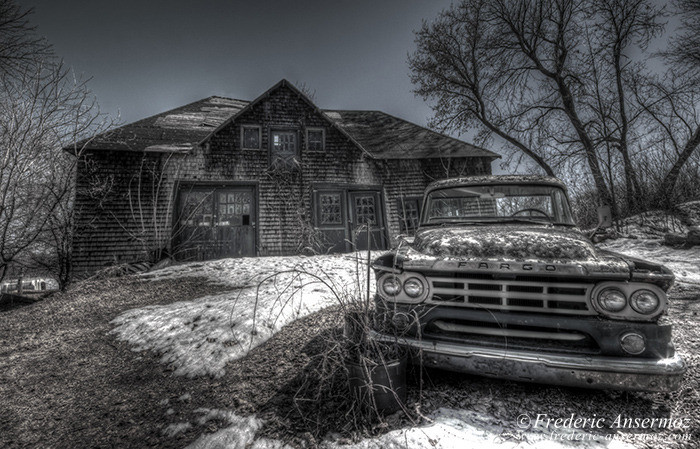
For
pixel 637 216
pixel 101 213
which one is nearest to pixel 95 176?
pixel 101 213

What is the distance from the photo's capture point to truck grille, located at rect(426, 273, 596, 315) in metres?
2.02

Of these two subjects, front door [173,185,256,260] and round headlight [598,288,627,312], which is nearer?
round headlight [598,288,627,312]

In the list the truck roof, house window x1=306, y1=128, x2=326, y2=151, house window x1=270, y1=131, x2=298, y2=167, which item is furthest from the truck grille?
house window x1=306, y1=128, x2=326, y2=151

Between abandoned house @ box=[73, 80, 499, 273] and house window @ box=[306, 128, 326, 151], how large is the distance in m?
0.04

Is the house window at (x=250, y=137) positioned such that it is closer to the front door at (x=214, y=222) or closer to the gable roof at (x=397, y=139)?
the front door at (x=214, y=222)

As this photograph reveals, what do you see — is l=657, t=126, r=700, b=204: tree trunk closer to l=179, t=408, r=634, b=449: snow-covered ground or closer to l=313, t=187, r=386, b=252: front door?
l=313, t=187, r=386, b=252: front door

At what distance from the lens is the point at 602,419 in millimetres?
1956

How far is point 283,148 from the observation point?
11922 millimetres

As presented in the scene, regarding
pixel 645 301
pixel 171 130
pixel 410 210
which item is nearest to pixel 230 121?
pixel 171 130

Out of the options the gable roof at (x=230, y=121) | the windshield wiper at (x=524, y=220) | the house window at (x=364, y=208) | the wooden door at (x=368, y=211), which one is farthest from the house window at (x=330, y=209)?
the windshield wiper at (x=524, y=220)

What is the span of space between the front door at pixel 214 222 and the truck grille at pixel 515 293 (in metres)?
9.80

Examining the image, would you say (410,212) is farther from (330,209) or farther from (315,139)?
(315,139)

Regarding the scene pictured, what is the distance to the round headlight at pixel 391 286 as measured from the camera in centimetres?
232

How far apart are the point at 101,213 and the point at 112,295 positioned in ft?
17.6
